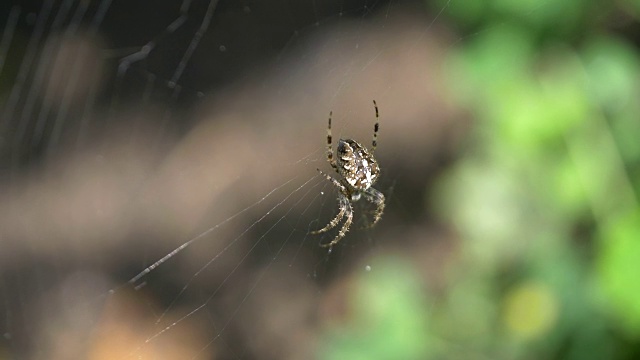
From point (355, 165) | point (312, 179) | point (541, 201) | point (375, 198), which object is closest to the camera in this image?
point (541, 201)

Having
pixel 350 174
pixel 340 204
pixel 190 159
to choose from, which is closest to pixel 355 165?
pixel 350 174

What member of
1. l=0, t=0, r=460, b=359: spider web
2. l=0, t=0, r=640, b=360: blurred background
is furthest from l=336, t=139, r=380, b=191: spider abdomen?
l=0, t=0, r=460, b=359: spider web

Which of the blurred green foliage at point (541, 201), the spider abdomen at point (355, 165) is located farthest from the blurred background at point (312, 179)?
the spider abdomen at point (355, 165)

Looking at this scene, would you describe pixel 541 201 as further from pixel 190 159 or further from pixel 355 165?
pixel 190 159

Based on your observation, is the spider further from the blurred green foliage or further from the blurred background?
the blurred green foliage

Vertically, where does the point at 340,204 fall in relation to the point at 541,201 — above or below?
below

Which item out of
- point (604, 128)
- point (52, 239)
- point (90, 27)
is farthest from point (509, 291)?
point (90, 27)
